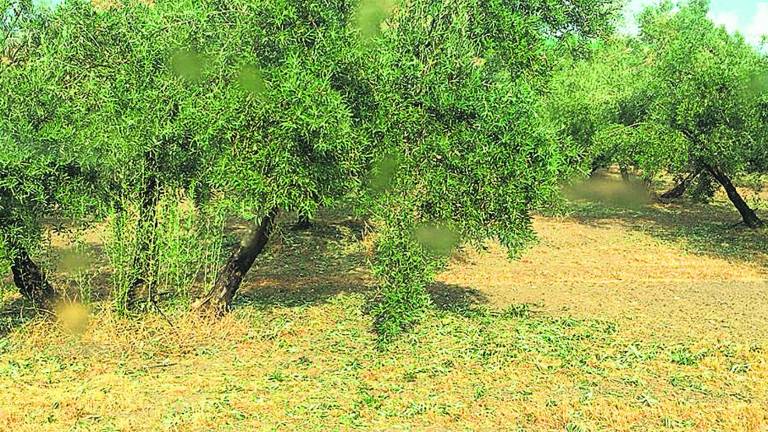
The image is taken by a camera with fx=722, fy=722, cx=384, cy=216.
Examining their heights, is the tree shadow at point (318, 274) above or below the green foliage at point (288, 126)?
below

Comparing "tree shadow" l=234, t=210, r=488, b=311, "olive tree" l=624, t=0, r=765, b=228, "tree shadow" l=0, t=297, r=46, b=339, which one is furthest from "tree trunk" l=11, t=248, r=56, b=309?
"olive tree" l=624, t=0, r=765, b=228

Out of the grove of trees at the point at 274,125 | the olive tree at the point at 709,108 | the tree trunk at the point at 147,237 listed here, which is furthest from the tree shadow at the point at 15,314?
the olive tree at the point at 709,108

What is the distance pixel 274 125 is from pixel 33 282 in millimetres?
4881

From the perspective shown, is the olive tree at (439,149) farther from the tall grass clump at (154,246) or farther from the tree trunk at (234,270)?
the tall grass clump at (154,246)

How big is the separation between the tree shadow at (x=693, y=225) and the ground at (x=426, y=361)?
11.6 feet

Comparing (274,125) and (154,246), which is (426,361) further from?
(154,246)

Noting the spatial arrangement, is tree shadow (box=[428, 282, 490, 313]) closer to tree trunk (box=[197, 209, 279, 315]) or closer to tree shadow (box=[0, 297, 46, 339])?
tree trunk (box=[197, 209, 279, 315])

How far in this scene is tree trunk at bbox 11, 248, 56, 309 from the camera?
11523 mm

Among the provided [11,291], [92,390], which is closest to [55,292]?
[11,291]

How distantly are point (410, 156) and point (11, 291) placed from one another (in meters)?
8.79

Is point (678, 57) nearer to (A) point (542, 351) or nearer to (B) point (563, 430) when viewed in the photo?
(A) point (542, 351)

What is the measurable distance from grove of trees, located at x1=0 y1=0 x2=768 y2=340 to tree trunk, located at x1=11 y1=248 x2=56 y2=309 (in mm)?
32

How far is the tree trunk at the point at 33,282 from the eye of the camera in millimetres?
11523

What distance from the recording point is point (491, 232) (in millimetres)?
11555
